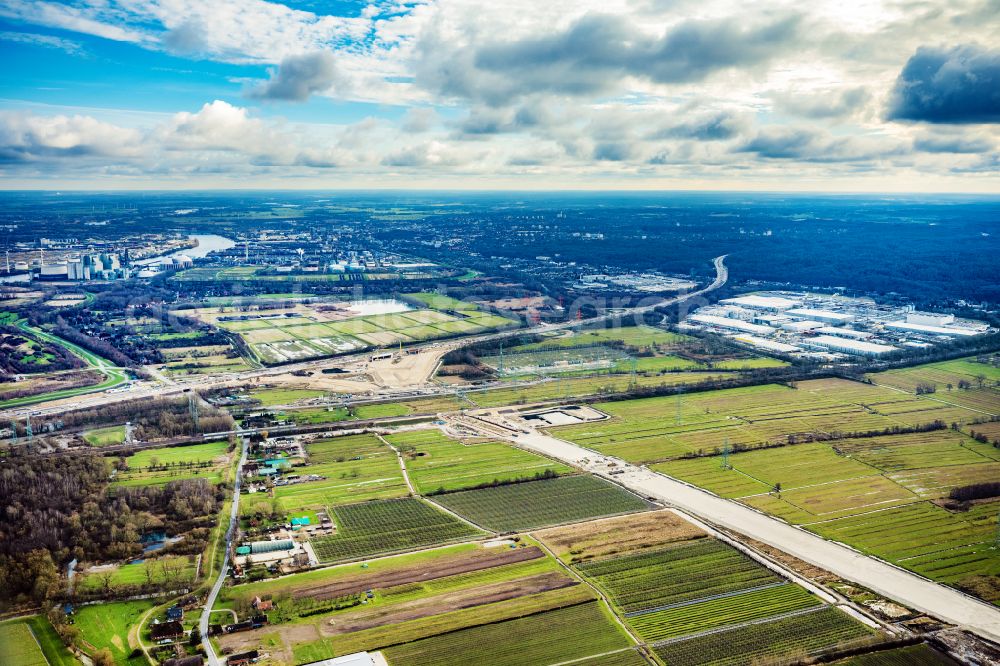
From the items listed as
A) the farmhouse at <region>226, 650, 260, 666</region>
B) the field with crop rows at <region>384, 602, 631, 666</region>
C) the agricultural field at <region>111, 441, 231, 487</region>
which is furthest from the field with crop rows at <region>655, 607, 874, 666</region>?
the agricultural field at <region>111, 441, 231, 487</region>

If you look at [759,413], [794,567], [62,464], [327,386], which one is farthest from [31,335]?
[794,567]

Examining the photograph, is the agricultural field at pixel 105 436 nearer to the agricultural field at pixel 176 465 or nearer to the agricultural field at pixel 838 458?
the agricultural field at pixel 176 465

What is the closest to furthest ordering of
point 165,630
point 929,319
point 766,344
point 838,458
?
point 165,630 < point 838,458 < point 766,344 < point 929,319

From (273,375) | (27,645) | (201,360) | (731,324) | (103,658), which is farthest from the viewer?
(731,324)

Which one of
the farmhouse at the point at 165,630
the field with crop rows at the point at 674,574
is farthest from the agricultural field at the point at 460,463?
the farmhouse at the point at 165,630

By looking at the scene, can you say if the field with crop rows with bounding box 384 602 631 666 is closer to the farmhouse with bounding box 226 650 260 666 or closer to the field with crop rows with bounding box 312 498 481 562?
the farmhouse with bounding box 226 650 260 666

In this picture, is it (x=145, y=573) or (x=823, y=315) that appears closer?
(x=145, y=573)

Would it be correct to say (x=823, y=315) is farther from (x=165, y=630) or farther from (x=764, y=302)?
(x=165, y=630)

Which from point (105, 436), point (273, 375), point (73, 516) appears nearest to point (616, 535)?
point (73, 516)
